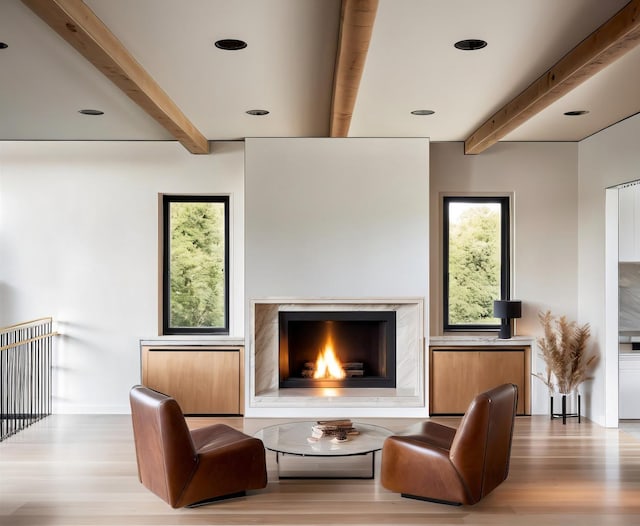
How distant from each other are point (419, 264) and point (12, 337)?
4.13 metres

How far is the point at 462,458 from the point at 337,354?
10.8ft

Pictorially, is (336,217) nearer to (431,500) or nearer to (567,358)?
(567,358)

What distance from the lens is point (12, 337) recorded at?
706 cm

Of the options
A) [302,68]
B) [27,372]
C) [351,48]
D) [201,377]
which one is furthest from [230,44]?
[27,372]

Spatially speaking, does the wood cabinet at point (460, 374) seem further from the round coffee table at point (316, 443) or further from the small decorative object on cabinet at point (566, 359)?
the round coffee table at point (316, 443)

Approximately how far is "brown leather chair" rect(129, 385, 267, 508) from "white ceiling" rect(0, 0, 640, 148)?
2153mm

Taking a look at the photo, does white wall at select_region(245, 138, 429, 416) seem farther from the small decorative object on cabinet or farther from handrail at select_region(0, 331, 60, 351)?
handrail at select_region(0, 331, 60, 351)

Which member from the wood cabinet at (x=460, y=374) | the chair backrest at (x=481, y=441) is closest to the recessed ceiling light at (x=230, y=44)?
the chair backrest at (x=481, y=441)

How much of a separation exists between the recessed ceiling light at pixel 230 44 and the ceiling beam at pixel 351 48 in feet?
Result: 1.86

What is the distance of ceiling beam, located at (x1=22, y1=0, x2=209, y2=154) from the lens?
3.24 m

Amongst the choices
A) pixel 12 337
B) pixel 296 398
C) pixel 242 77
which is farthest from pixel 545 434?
pixel 12 337

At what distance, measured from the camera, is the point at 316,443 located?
4926 mm

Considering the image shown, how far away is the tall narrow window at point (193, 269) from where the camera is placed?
749cm

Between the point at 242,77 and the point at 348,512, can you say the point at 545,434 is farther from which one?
the point at 242,77
